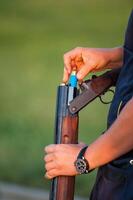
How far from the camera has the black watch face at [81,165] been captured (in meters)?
1.60

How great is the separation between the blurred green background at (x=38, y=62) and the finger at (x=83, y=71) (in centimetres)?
266

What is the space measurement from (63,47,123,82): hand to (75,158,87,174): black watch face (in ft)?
0.99

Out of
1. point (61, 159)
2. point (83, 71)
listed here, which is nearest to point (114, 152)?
point (61, 159)

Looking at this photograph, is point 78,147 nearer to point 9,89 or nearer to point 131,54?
point 131,54

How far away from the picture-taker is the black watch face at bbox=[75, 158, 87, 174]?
1.60 metres

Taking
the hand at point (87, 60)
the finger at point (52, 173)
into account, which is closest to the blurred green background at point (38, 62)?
the hand at point (87, 60)

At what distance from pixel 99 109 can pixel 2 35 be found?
139cm

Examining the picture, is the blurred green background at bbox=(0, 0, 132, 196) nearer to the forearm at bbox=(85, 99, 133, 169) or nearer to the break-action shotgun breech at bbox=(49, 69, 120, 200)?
the break-action shotgun breech at bbox=(49, 69, 120, 200)

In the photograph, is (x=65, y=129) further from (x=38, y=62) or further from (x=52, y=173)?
(x=38, y=62)

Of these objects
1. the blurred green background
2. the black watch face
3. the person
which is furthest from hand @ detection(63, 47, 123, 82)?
the blurred green background

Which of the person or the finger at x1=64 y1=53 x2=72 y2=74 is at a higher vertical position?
the finger at x1=64 y1=53 x2=72 y2=74

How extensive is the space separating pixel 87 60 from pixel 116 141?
1.36 ft

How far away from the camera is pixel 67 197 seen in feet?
5.68

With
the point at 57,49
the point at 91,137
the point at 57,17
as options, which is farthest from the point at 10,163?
the point at 57,17
